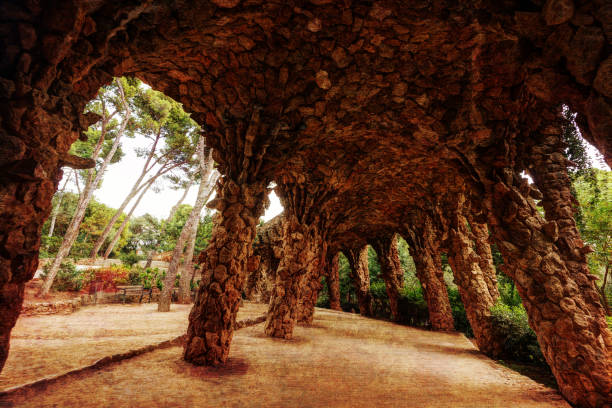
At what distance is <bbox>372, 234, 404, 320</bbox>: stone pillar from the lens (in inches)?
484

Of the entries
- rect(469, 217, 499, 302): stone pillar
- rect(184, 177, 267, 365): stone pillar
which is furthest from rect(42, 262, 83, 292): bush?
rect(469, 217, 499, 302): stone pillar

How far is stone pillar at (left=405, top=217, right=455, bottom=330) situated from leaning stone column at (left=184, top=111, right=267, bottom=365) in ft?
25.5

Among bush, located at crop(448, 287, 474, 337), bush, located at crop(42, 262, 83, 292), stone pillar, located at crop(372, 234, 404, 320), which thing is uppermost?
stone pillar, located at crop(372, 234, 404, 320)

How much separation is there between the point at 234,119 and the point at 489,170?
4.10 metres

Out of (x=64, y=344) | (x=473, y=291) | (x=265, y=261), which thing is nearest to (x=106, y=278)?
(x=265, y=261)

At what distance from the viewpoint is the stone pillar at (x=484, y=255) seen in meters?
7.65

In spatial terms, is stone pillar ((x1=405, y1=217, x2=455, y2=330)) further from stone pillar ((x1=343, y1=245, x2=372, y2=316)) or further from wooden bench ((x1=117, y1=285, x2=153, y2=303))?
wooden bench ((x1=117, y1=285, x2=153, y2=303))

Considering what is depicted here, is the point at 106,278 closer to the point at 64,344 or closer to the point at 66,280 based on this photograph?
the point at 66,280

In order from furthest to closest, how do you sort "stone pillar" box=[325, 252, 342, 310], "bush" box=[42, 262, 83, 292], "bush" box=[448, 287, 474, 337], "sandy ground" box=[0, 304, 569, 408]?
"stone pillar" box=[325, 252, 342, 310] < "bush" box=[42, 262, 83, 292] < "bush" box=[448, 287, 474, 337] < "sandy ground" box=[0, 304, 569, 408]

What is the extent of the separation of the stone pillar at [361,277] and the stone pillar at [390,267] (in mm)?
2316

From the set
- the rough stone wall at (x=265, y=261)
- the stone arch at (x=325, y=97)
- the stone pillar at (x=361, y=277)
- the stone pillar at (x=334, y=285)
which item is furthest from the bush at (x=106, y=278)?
the stone pillar at (x=361, y=277)

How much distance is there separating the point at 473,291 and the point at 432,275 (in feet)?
11.5

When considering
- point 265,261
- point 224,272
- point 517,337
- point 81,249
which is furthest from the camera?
point 81,249

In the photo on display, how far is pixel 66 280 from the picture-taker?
1093 cm
